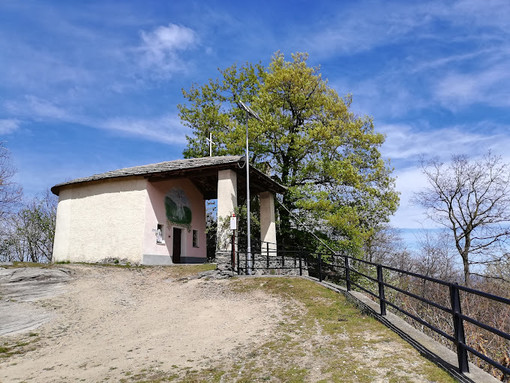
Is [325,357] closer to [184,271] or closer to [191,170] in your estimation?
[184,271]

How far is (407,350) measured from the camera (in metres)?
5.90

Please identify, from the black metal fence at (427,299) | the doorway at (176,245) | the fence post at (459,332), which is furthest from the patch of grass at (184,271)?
the fence post at (459,332)

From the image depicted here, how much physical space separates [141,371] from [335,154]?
19155mm

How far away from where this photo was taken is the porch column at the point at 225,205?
1616 cm

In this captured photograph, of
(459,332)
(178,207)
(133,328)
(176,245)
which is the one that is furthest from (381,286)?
(176,245)

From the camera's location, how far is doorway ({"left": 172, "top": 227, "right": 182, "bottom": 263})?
69.2ft

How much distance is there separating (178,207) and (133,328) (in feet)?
40.0

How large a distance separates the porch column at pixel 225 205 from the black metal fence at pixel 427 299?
1.12m

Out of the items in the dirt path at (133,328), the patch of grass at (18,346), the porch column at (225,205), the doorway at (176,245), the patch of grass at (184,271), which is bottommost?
the patch of grass at (18,346)

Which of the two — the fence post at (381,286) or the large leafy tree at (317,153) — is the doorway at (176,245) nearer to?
the large leafy tree at (317,153)

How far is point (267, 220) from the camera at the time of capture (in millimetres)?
20797

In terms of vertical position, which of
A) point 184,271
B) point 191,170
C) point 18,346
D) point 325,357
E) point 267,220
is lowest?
point 18,346

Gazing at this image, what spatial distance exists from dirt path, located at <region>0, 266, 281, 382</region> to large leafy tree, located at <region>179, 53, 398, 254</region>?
33.3ft

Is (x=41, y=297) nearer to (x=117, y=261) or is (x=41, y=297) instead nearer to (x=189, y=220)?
(x=117, y=261)
